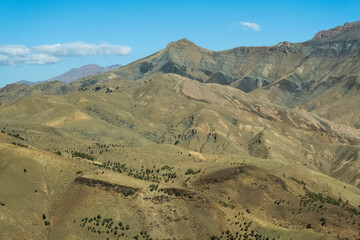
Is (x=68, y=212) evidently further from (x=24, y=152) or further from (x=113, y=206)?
(x=24, y=152)

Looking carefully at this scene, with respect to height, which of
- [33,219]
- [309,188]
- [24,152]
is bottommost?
[309,188]

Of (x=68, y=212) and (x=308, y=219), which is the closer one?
(x=68, y=212)

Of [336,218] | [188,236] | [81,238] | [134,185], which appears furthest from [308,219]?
[81,238]

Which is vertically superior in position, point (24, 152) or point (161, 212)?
point (24, 152)

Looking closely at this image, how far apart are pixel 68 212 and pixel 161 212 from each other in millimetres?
20538

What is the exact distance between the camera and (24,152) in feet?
356

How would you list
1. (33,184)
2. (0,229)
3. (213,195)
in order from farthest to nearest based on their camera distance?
(213,195) → (33,184) → (0,229)

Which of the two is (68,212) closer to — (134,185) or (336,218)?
(134,185)

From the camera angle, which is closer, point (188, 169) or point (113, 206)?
point (113, 206)

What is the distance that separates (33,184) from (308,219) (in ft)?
228

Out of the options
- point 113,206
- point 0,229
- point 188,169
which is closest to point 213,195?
point 188,169

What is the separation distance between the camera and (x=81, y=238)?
89.5 metres

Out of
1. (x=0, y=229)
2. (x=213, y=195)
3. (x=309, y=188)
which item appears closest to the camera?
(x=0, y=229)

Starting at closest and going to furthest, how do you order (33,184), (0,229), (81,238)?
1. (0,229)
2. (81,238)
3. (33,184)
